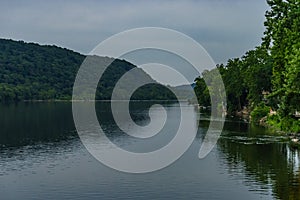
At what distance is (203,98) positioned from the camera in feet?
528

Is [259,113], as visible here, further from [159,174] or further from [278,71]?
[159,174]

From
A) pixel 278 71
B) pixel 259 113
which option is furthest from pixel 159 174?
pixel 259 113

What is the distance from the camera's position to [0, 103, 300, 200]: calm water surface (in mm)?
36625

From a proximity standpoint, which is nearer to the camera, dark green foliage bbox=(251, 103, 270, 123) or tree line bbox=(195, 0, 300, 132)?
tree line bbox=(195, 0, 300, 132)

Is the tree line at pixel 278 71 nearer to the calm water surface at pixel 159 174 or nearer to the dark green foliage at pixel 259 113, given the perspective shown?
the dark green foliage at pixel 259 113

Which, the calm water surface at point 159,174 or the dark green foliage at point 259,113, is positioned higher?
the dark green foliage at point 259,113

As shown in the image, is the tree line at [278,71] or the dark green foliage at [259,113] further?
the dark green foliage at [259,113]

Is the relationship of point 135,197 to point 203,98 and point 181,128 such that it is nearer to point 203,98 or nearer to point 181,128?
point 181,128

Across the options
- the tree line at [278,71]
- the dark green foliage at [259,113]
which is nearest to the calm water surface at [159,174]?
the tree line at [278,71]

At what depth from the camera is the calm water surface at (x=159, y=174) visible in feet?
120

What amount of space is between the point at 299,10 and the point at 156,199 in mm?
35311

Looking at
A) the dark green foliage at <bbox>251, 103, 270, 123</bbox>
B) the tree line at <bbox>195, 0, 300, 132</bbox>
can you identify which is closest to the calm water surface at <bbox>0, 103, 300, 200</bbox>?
the tree line at <bbox>195, 0, 300, 132</bbox>

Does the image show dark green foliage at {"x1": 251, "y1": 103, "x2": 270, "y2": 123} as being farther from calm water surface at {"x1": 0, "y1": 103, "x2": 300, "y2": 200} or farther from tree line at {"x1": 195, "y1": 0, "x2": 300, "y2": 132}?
calm water surface at {"x1": 0, "y1": 103, "x2": 300, "y2": 200}

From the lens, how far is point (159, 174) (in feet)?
146
